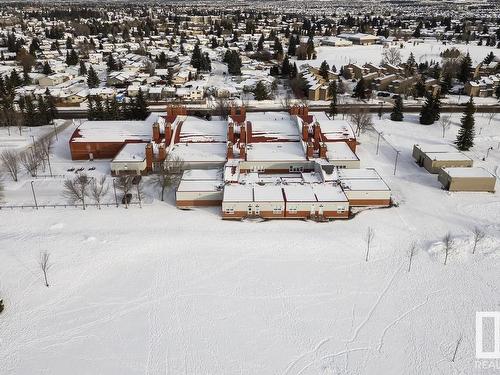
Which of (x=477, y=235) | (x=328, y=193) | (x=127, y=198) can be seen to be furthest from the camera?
(x=127, y=198)

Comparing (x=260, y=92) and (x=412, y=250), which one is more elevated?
(x=260, y=92)

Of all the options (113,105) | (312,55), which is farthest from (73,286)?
(312,55)

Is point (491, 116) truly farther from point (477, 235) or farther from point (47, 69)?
point (47, 69)

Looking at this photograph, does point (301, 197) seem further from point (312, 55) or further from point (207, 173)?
point (312, 55)

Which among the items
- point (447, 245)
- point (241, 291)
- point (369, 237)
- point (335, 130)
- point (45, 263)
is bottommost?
point (241, 291)

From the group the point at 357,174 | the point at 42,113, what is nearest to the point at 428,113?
the point at 357,174

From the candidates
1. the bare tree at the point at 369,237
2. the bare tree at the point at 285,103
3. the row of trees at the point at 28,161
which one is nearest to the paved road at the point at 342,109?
the bare tree at the point at 285,103
